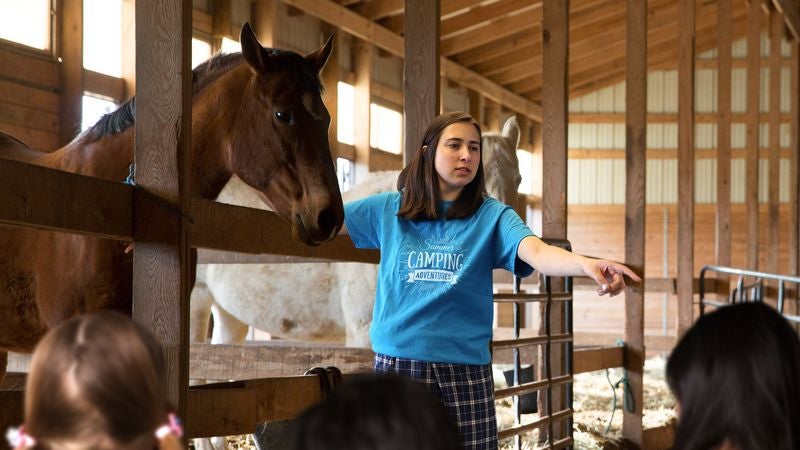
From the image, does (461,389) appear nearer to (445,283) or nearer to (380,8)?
(445,283)

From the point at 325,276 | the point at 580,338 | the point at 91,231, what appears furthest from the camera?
the point at 580,338

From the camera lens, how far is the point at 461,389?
8.25 ft

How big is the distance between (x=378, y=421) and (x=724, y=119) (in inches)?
343

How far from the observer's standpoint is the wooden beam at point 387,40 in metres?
10.4

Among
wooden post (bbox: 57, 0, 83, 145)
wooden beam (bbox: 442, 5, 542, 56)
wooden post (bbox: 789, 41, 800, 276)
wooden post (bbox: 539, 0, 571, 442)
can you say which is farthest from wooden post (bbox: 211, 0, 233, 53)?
wooden post (bbox: 789, 41, 800, 276)

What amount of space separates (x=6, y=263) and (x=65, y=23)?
5120 millimetres

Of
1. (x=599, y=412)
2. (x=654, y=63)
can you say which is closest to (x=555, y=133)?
(x=599, y=412)

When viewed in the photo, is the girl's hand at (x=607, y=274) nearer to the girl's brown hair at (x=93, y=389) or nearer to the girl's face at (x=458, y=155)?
the girl's face at (x=458, y=155)

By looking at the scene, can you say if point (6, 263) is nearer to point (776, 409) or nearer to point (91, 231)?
point (91, 231)

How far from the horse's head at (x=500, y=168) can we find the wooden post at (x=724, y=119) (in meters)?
3.88

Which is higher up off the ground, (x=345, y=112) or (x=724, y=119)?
(x=345, y=112)

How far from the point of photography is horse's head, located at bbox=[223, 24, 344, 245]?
2.77 m

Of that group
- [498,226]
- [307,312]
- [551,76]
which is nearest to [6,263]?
[498,226]

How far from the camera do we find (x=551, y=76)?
490cm
